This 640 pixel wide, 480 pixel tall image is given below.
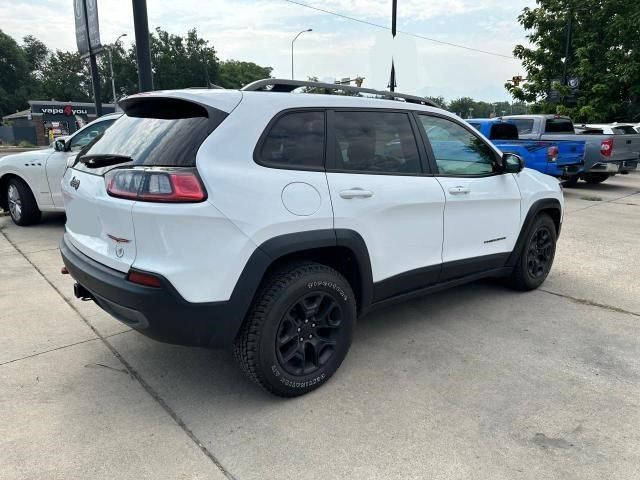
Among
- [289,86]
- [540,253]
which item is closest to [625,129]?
[540,253]

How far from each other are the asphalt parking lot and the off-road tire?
3.10 metres

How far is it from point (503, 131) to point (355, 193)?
9.28m

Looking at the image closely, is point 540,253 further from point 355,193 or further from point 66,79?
point 66,79

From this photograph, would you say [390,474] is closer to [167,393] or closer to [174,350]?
[167,393]

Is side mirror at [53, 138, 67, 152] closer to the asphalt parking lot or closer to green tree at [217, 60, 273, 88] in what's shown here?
the asphalt parking lot

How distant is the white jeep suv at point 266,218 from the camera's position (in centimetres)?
233

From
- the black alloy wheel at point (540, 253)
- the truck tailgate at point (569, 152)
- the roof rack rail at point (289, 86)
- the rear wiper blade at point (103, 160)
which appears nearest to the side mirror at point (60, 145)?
the rear wiper blade at point (103, 160)

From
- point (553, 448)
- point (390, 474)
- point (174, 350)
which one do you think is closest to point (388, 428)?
point (390, 474)

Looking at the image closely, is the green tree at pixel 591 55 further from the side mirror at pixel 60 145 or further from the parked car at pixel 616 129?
the side mirror at pixel 60 145

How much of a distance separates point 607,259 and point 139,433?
18.0 feet

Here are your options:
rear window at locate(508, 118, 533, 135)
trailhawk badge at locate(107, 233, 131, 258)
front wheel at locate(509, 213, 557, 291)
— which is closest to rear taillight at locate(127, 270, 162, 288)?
trailhawk badge at locate(107, 233, 131, 258)

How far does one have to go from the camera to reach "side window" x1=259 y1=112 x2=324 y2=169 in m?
2.60

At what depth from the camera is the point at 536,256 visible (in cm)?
455

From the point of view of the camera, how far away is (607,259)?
5.72 metres
